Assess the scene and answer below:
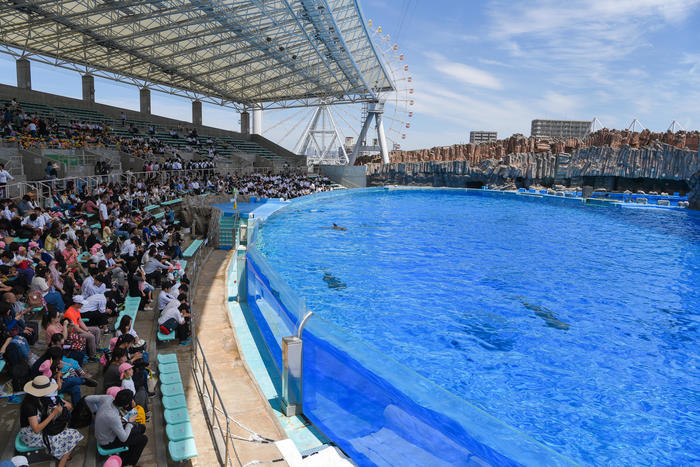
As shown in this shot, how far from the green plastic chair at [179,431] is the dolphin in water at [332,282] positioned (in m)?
6.53

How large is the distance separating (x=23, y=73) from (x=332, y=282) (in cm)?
2491

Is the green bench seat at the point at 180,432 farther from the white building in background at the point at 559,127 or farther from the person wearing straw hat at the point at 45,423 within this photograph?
the white building in background at the point at 559,127

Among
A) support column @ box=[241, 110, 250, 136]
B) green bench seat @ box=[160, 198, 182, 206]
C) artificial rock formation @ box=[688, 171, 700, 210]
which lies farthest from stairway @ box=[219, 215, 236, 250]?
support column @ box=[241, 110, 250, 136]

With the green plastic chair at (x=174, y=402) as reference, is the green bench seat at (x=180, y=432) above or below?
below

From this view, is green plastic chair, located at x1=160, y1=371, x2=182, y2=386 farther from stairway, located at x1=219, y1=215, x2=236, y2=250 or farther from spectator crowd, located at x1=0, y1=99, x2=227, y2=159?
spectator crowd, located at x1=0, y1=99, x2=227, y2=159

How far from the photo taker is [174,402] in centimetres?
425

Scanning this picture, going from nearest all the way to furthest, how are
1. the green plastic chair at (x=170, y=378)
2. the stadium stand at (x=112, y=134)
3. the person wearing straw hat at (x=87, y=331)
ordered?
the green plastic chair at (x=170, y=378), the person wearing straw hat at (x=87, y=331), the stadium stand at (x=112, y=134)

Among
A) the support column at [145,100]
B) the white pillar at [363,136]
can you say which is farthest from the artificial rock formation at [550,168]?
the support column at [145,100]

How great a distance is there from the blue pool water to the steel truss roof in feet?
34.8

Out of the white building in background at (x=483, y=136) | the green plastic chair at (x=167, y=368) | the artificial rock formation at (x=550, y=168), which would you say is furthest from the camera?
the white building in background at (x=483, y=136)

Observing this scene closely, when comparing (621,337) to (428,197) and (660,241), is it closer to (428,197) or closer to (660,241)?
(660,241)

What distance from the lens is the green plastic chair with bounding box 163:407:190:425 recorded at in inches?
157

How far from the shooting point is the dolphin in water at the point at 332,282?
411 inches

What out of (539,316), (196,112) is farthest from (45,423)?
(196,112)
